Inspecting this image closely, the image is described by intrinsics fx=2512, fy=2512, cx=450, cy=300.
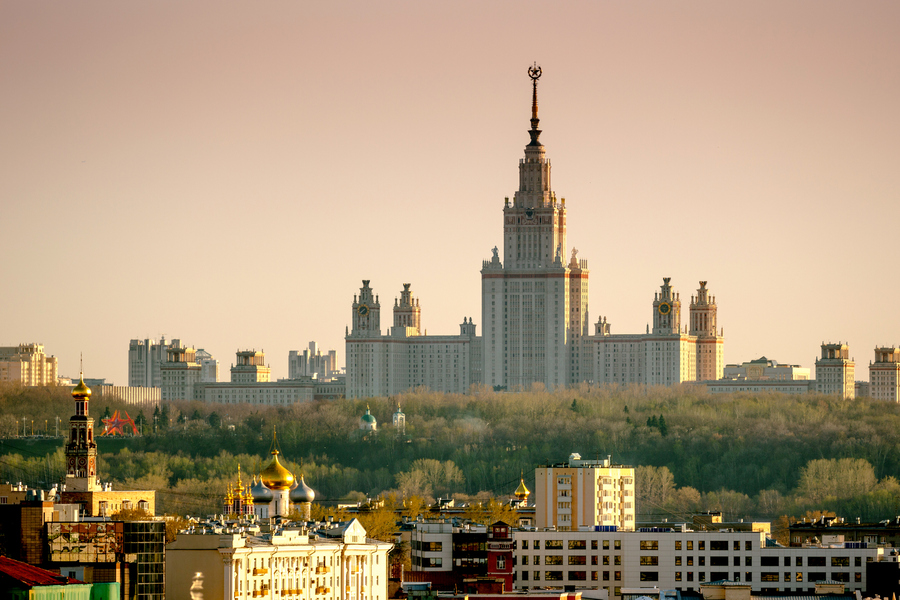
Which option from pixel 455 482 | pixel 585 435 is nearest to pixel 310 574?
pixel 455 482

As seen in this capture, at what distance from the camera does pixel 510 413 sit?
189m

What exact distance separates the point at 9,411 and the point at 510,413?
39.3m

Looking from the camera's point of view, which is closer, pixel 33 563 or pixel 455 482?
pixel 33 563

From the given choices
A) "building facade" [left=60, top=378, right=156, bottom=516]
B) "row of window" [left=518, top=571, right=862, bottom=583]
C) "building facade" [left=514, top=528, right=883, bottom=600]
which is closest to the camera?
"row of window" [left=518, top=571, right=862, bottom=583]

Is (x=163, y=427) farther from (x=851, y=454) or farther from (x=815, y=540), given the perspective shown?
(x=815, y=540)

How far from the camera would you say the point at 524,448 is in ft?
578

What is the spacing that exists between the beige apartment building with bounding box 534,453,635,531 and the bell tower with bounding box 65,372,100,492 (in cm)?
2411

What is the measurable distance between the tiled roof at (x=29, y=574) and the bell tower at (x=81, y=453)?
191 feet

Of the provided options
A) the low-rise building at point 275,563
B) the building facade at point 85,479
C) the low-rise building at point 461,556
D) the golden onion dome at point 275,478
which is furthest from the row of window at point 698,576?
the building facade at point 85,479

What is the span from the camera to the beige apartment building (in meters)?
127

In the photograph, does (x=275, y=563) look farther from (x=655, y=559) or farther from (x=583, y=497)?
(x=583, y=497)

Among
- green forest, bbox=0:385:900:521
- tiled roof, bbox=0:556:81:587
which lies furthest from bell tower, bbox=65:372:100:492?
tiled roof, bbox=0:556:81:587

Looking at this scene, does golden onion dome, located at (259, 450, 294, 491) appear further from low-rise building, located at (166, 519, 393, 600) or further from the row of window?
low-rise building, located at (166, 519, 393, 600)

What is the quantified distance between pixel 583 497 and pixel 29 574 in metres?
60.1
